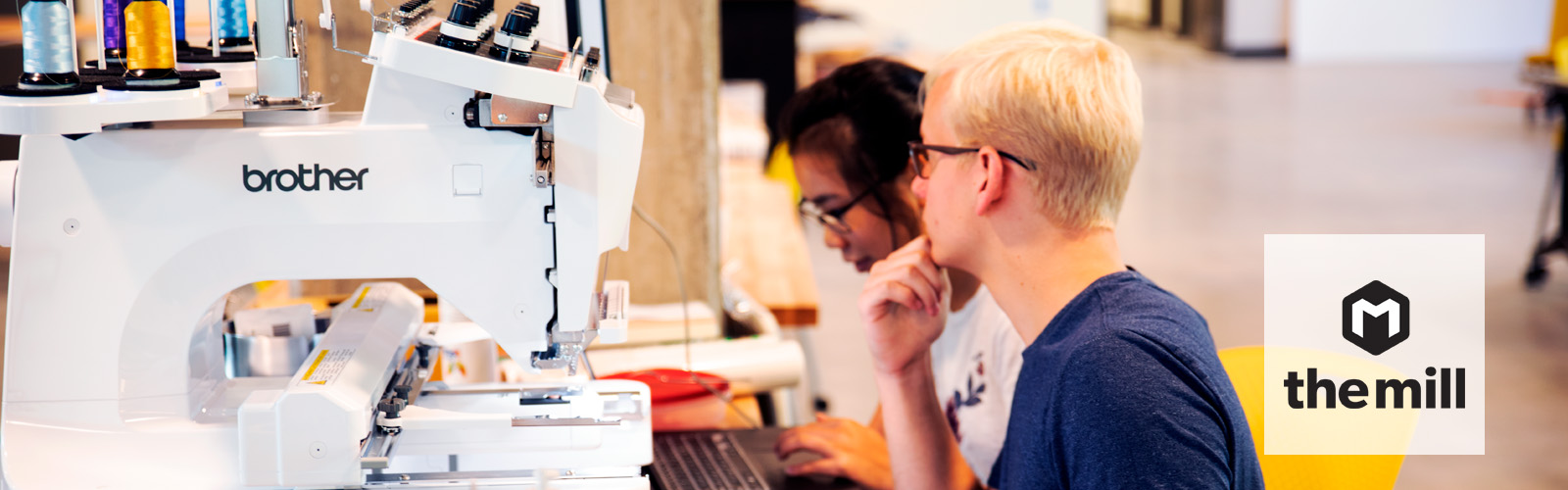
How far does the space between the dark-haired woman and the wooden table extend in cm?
74

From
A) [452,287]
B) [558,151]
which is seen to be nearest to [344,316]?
[452,287]

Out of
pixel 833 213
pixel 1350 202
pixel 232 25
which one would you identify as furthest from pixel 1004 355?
pixel 1350 202

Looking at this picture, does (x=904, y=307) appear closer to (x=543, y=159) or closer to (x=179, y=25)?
(x=543, y=159)

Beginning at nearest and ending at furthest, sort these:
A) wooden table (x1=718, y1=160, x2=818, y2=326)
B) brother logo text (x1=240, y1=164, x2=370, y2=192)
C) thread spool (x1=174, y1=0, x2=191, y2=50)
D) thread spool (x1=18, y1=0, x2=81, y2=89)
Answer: thread spool (x1=18, y1=0, x2=81, y2=89) < brother logo text (x1=240, y1=164, x2=370, y2=192) < thread spool (x1=174, y1=0, x2=191, y2=50) < wooden table (x1=718, y1=160, x2=818, y2=326)

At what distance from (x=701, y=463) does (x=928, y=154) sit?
50cm

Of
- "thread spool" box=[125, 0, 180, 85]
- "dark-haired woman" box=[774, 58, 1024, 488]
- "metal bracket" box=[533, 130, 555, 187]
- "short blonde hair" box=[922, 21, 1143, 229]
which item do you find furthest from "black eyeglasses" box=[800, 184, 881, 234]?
"thread spool" box=[125, 0, 180, 85]

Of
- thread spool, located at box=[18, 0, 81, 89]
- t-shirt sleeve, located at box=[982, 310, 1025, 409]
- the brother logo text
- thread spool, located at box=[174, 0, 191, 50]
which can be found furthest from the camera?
t-shirt sleeve, located at box=[982, 310, 1025, 409]

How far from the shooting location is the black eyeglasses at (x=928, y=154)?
4.30 feet

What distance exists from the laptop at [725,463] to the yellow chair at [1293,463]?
0.51 m

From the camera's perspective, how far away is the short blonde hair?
1.28 metres

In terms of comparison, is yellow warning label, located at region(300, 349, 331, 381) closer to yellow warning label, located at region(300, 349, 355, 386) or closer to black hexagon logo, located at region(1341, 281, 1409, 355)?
yellow warning label, located at region(300, 349, 355, 386)

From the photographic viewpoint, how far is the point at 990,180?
132cm

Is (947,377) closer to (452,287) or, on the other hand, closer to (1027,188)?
(1027,188)

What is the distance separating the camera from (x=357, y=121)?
1.11 m
